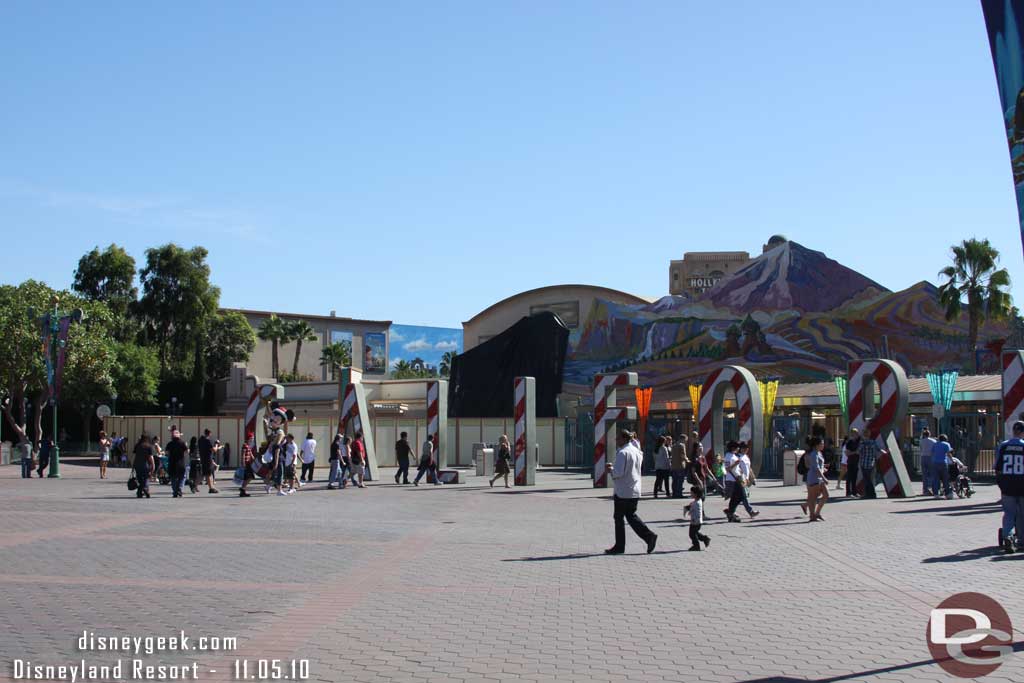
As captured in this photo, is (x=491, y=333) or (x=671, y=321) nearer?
(x=671, y=321)

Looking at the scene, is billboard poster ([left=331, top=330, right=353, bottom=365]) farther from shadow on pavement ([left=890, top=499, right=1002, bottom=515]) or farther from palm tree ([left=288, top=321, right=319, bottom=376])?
shadow on pavement ([left=890, top=499, right=1002, bottom=515])

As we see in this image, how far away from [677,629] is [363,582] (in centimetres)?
377

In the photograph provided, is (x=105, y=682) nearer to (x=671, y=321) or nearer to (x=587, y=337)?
(x=671, y=321)

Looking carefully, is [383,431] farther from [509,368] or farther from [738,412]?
[509,368]

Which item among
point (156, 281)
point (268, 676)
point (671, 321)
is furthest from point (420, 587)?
point (156, 281)

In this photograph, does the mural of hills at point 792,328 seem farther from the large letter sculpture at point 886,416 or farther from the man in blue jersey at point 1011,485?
the man in blue jersey at point 1011,485

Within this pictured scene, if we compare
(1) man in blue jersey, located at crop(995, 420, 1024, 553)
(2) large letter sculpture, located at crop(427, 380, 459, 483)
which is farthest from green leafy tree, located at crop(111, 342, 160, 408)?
(1) man in blue jersey, located at crop(995, 420, 1024, 553)

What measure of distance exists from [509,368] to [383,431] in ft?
96.2

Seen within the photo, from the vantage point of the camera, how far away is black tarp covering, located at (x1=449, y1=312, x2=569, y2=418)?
70.7m

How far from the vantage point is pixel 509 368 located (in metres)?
71.9

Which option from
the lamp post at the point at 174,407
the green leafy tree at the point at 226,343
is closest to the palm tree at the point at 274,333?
the green leafy tree at the point at 226,343

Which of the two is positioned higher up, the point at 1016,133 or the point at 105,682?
the point at 1016,133

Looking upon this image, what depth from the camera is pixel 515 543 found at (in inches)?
580

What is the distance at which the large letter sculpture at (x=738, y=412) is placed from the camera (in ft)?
84.4
